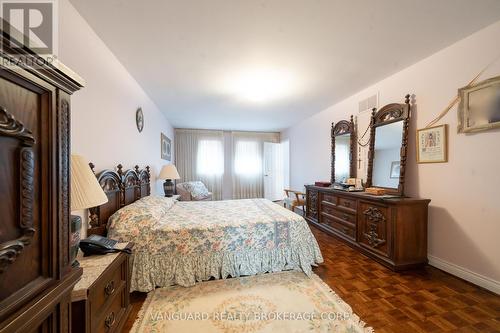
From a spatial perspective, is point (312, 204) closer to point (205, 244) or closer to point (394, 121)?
point (394, 121)

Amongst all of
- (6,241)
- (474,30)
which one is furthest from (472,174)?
(6,241)

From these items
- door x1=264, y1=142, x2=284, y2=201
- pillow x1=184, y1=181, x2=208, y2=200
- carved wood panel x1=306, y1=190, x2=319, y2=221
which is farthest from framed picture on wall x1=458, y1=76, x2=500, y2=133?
door x1=264, y1=142, x2=284, y2=201

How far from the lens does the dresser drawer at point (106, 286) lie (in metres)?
1.05

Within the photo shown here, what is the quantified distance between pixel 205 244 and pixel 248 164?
4.42 m

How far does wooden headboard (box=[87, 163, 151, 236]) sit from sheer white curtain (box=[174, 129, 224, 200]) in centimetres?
286

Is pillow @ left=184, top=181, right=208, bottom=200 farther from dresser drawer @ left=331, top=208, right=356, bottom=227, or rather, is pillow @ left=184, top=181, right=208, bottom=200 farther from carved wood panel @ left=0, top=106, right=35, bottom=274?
carved wood panel @ left=0, top=106, right=35, bottom=274

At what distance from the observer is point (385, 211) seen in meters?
2.29

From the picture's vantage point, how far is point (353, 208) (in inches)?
109

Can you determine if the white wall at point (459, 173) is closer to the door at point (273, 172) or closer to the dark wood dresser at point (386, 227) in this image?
the dark wood dresser at point (386, 227)

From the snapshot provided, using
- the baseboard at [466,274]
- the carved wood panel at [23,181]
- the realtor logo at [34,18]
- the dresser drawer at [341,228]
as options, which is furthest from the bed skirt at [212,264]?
the realtor logo at [34,18]

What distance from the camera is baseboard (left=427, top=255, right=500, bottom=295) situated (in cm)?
177

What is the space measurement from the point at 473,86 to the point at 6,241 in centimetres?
326

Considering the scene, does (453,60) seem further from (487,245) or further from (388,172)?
(487,245)

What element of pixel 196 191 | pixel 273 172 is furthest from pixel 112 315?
pixel 273 172
